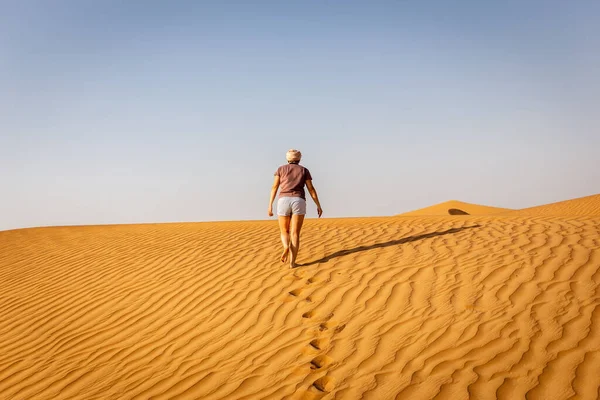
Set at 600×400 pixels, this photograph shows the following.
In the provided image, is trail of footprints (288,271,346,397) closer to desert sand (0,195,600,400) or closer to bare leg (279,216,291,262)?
desert sand (0,195,600,400)

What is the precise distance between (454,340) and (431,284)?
162cm

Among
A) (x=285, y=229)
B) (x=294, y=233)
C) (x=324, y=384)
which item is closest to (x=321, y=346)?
(x=324, y=384)

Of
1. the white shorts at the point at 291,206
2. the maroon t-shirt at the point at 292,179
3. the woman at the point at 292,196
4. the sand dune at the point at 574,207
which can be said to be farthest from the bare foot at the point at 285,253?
the sand dune at the point at 574,207

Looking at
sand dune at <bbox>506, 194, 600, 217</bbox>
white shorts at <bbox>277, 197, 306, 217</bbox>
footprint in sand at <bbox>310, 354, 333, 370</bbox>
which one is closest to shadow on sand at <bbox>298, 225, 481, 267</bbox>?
white shorts at <bbox>277, 197, 306, 217</bbox>

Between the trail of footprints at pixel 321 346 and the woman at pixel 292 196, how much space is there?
1.21 m

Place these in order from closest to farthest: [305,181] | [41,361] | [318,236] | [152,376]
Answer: [152,376] < [41,361] < [305,181] < [318,236]

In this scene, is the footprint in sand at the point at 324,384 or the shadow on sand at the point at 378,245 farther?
the shadow on sand at the point at 378,245

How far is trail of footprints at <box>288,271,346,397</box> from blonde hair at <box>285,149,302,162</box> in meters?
2.25

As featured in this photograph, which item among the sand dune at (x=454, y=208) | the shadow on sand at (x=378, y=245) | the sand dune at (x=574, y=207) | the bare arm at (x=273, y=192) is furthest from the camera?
the sand dune at (x=454, y=208)

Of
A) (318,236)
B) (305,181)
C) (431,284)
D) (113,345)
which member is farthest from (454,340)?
(318,236)

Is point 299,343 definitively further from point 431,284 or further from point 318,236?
point 318,236

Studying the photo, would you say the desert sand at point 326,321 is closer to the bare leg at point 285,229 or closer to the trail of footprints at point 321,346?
the trail of footprints at point 321,346

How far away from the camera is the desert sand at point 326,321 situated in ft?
12.6

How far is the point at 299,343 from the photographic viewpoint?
479 cm
